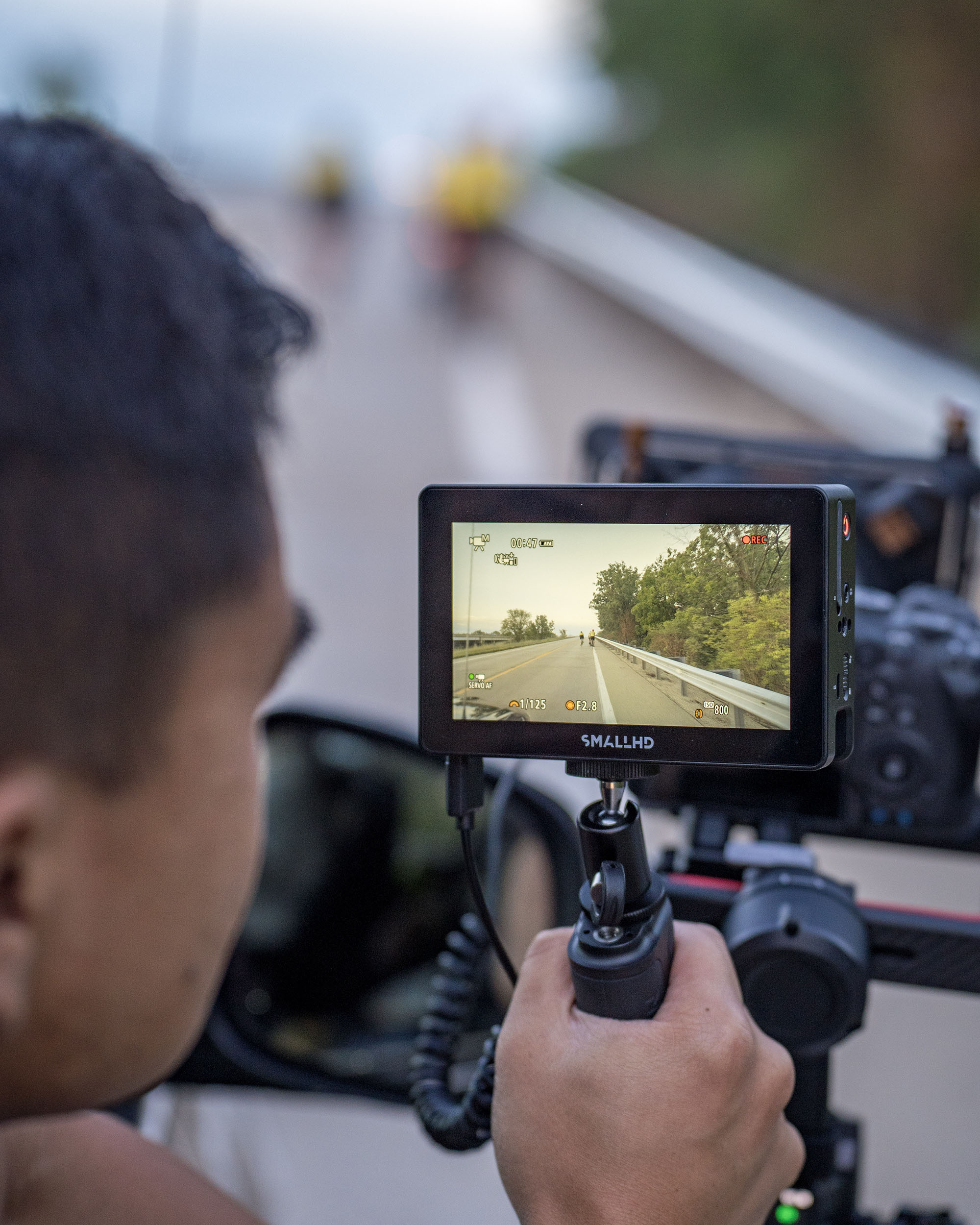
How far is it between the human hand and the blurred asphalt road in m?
0.55

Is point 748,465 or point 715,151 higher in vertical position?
point 715,151

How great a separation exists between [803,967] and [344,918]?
44.7 inches

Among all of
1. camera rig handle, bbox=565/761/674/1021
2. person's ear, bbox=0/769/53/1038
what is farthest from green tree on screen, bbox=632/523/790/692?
person's ear, bbox=0/769/53/1038

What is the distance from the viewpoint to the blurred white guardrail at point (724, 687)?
1.07 m

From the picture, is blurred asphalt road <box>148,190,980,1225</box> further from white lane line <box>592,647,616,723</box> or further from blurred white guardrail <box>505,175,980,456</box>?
white lane line <box>592,647,616,723</box>

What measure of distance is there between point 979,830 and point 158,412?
115 cm

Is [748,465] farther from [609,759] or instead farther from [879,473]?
[609,759]

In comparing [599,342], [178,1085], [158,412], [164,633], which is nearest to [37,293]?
[158,412]

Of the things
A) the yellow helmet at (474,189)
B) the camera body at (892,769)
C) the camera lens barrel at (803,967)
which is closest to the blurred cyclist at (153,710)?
the camera lens barrel at (803,967)

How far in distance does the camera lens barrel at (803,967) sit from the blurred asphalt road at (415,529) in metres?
0.56

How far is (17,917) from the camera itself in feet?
2.57

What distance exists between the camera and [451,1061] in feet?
5.07

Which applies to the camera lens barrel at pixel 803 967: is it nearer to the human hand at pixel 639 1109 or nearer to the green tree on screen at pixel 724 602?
the human hand at pixel 639 1109

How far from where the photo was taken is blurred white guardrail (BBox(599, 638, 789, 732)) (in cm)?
107
